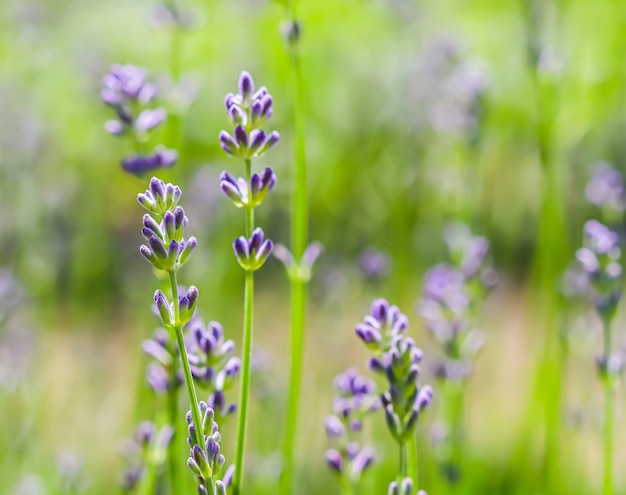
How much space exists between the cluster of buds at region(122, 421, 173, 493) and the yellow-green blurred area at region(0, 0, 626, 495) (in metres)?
0.26

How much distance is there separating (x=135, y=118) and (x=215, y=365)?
453mm

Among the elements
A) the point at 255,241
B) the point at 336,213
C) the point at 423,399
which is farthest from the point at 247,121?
the point at 336,213

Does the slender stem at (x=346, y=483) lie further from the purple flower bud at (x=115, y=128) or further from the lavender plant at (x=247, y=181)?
the purple flower bud at (x=115, y=128)

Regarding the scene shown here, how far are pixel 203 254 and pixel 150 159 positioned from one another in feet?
4.06

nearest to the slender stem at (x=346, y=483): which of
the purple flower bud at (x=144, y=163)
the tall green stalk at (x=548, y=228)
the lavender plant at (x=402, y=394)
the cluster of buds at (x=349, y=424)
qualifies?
the cluster of buds at (x=349, y=424)

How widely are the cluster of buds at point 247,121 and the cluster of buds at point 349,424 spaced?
338 mm

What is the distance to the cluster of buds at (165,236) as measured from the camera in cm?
88

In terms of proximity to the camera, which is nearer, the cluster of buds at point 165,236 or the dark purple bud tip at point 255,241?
the cluster of buds at point 165,236

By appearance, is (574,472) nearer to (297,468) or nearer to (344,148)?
(297,468)

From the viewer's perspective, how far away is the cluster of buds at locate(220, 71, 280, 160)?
3.28 ft

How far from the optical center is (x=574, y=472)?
2.33 meters

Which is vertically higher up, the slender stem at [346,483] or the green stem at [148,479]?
the slender stem at [346,483]

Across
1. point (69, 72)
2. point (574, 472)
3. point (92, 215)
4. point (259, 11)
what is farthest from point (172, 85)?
point (69, 72)

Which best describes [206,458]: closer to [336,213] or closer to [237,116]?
[237,116]
